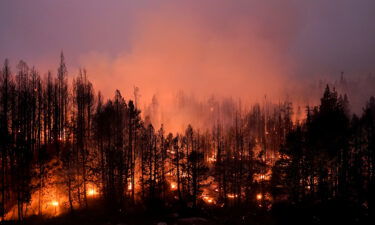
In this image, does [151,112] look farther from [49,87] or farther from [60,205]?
[60,205]

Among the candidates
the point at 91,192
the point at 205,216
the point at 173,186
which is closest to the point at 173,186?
the point at 173,186

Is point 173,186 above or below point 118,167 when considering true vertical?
below

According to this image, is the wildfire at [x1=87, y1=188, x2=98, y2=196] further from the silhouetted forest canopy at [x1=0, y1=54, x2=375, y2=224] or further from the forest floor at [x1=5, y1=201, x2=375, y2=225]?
the forest floor at [x1=5, y1=201, x2=375, y2=225]

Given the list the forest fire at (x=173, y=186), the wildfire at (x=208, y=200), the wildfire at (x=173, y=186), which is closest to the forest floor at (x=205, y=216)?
the wildfire at (x=208, y=200)

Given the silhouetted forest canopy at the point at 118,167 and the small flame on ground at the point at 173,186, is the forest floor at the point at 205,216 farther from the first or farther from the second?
the small flame on ground at the point at 173,186

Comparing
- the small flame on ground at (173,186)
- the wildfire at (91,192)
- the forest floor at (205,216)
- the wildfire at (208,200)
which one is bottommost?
the wildfire at (208,200)

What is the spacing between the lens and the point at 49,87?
4700 centimetres

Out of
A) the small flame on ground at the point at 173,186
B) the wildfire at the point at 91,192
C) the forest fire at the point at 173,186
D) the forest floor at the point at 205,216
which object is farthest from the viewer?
the small flame on ground at the point at 173,186

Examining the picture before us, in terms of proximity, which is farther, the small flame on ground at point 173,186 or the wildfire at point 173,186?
the small flame on ground at point 173,186

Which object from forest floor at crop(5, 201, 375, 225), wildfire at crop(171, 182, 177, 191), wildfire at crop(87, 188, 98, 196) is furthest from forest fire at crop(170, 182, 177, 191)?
wildfire at crop(87, 188, 98, 196)

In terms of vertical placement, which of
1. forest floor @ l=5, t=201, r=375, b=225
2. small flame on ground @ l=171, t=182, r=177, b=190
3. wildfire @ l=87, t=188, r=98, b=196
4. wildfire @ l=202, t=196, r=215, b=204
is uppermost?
wildfire @ l=87, t=188, r=98, b=196

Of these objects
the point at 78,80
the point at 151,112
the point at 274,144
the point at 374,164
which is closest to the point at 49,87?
the point at 78,80

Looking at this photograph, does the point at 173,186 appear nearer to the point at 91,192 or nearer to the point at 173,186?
the point at 173,186

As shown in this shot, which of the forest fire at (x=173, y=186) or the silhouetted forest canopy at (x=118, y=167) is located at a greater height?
the silhouetted forest canopy at (x=118, y=167)
